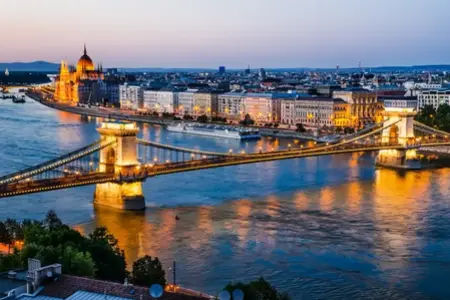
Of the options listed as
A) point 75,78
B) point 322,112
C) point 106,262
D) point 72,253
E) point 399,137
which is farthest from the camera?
point 75,78

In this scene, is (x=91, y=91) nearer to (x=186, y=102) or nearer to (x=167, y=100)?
(x=167, y=100)

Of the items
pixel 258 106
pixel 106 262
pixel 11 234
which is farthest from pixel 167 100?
pixel 106 262

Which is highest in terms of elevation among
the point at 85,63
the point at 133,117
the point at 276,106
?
the point at 85,63

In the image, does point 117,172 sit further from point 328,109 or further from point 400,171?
point 328,109

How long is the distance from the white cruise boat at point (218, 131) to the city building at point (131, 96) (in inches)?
617

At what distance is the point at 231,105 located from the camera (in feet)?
146

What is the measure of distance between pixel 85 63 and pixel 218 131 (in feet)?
125

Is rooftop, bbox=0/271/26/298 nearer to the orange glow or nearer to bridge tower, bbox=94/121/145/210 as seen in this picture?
bridge tower, bbox=94/121/145/210

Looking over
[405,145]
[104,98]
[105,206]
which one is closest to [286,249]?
[105,206]

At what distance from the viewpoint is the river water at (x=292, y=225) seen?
10.7 metres

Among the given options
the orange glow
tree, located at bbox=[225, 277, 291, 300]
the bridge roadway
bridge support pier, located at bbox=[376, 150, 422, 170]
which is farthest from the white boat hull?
tree, located at bbox=[225, 277, 291, 300]

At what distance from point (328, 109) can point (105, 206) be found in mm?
23312

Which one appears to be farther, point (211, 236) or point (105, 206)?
point (105, 206)

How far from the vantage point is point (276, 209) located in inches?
607
